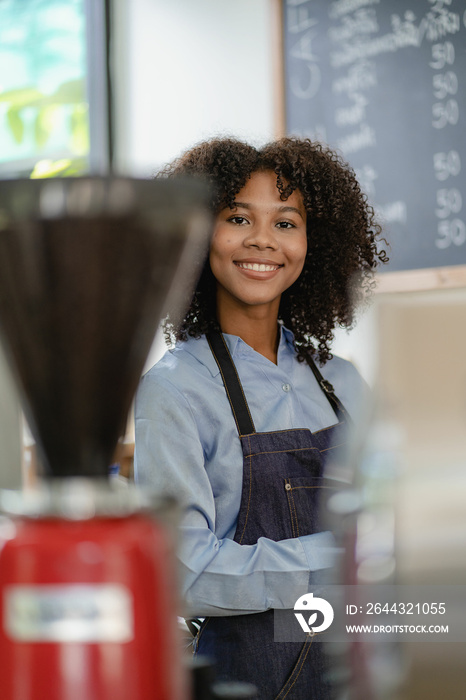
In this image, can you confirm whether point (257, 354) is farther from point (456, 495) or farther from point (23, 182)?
point (23, 182)

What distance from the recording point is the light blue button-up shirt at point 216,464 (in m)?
0.99

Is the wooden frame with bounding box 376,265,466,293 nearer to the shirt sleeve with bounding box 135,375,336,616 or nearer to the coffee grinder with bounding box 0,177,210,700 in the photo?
the shirt sleeve with bounding box 135,375,336,616

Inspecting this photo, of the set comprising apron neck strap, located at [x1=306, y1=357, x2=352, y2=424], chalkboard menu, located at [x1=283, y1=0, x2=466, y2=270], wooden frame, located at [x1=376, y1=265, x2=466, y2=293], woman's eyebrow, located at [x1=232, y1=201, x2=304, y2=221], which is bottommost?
apron neck strap, located at [x1=306, y1=357, x2=352, y2=424]

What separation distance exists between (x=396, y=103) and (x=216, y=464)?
1.44 metres

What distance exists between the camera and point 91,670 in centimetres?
39

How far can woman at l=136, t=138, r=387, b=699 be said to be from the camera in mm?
1013

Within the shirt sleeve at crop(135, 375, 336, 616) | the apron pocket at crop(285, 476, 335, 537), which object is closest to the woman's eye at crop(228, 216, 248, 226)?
the shirt sleeve at crop(135, 375, 336, 616)

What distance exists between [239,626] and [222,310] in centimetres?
49

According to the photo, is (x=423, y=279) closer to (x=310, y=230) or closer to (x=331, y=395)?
(x=310, y=230)

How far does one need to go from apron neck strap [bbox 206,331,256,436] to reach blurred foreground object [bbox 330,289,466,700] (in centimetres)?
59

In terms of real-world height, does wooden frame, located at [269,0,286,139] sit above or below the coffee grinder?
above

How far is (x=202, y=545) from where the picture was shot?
3.28ft

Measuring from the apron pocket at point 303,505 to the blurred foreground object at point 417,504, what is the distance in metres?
0.57

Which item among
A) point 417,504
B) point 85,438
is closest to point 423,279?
point 417,504
